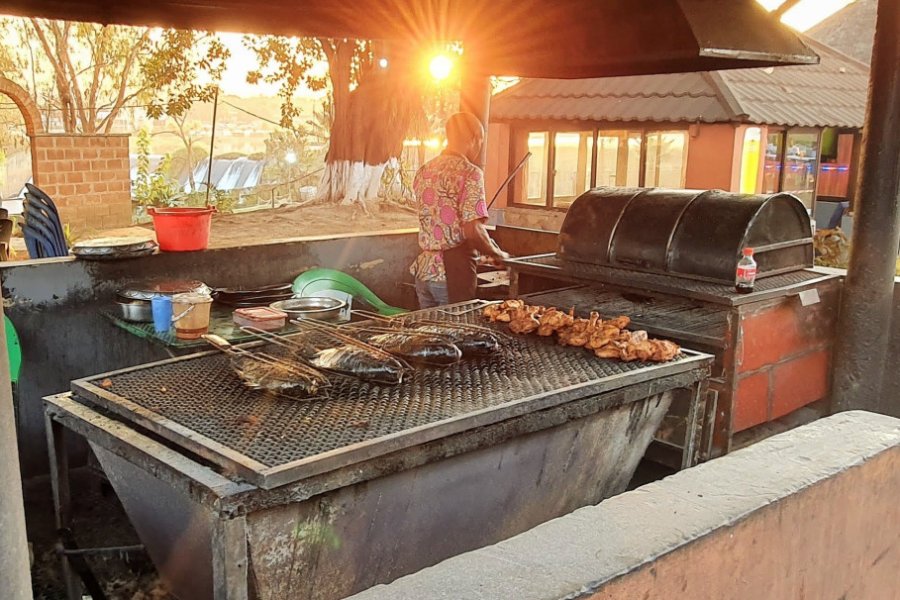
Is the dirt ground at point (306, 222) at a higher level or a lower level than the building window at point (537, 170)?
lower

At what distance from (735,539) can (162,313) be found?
11.3 ft

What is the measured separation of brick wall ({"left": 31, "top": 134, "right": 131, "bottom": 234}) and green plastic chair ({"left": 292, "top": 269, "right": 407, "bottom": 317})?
8.23 m

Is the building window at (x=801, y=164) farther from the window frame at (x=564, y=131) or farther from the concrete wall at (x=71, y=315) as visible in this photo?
the concrete wall at (x=71, y=315)

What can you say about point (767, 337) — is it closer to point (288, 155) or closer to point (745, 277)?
point (745, 277)

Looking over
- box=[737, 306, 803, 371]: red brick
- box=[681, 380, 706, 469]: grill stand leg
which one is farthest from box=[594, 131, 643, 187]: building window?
box=[681, 380, 706, 469]: grill stand leg

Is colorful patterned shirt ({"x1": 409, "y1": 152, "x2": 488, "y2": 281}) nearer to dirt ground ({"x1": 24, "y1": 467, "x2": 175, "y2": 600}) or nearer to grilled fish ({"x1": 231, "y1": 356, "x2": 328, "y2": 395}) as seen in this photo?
grilled fish ({"x1": 231, "y1": 356, "x2": 328, "y2": 395})

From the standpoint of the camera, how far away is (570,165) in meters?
14.8

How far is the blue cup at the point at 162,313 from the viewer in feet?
14.8

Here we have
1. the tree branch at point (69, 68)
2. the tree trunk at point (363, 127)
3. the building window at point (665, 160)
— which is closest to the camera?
the building window at point (665, 160)

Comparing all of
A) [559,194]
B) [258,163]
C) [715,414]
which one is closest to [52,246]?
[715,414]

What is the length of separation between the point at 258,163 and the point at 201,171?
211cm

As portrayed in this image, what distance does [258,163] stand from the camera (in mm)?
21484

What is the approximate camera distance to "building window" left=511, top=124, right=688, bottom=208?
43.8 ft

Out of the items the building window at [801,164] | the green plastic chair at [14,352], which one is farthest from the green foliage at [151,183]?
the green plastic chair at [14,352]
